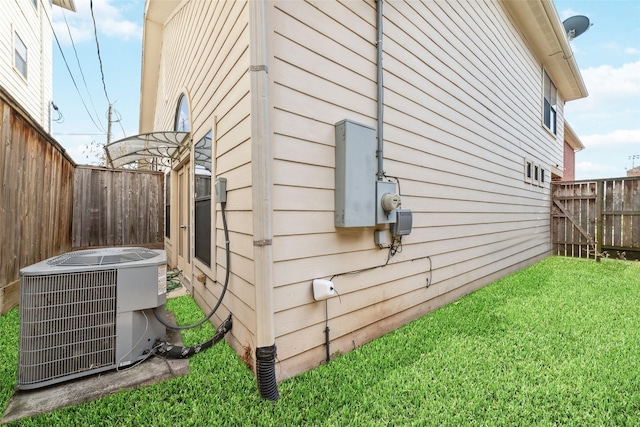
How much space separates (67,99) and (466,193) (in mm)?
14549

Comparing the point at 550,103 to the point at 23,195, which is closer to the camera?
the point at 23,195

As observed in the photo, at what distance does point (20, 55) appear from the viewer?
298 inches

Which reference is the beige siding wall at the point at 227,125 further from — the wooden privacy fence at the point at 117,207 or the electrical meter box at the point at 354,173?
the wooden privacy fence at the point at 117,207

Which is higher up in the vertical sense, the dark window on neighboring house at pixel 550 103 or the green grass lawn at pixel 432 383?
the dark window on neighboring house at pixel 550 103

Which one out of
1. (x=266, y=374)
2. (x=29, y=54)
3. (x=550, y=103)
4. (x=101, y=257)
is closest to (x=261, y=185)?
(x=266, y=374)

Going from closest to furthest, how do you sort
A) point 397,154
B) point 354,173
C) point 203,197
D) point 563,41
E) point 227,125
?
point 354,173 < point 227,125 < point 397,154 < point 203,197 < point 563,41

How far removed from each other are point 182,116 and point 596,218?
9332 mm

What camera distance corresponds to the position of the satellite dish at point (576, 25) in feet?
27.3

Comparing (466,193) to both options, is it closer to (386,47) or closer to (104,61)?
(386,47)

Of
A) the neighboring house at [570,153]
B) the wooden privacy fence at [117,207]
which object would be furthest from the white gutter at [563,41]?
the wooden privacy fence at [117,207]

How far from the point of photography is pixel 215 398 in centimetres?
178

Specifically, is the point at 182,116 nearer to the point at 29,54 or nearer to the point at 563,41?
the point at 29,54

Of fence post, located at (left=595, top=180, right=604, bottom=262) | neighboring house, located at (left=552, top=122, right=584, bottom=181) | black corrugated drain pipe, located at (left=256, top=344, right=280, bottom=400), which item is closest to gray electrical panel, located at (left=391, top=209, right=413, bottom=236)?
black corrugated drain pipe, located at (left=256, top=344, right=280, bottom=400)

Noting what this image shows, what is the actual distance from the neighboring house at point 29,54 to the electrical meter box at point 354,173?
25.2 feet
